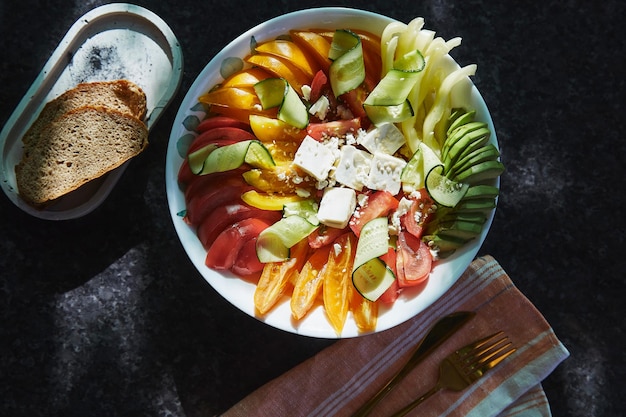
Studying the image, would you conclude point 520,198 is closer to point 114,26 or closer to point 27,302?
point 114,26

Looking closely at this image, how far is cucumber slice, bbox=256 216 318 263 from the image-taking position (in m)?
1.93

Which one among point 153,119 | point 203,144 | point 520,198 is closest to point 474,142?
point 520,198

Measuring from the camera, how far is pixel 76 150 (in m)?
2.32

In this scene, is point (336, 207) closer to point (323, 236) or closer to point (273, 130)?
point (323, 236)

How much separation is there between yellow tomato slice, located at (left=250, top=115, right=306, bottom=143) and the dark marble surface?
51 centimetres

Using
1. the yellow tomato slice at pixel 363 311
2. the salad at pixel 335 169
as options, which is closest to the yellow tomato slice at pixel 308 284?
the salad at pixel 335 169

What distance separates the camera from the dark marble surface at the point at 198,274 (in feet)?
7.72

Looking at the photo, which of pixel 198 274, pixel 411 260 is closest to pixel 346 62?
pixel 411 260

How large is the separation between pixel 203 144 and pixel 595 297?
1.45 metres

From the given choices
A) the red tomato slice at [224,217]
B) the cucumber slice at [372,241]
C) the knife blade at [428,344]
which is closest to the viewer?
the cucumber slice at [372,241]

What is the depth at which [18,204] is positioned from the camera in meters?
2.30

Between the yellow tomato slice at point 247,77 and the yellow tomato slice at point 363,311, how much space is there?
26.0 inches

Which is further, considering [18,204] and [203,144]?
[18,204]

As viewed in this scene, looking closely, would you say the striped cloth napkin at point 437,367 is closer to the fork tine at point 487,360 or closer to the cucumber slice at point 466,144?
the fork tine at point 487,360
